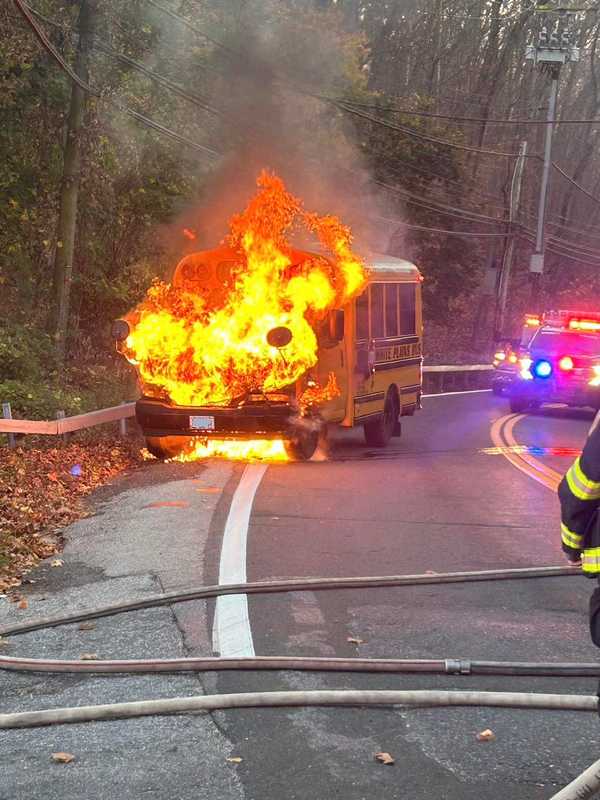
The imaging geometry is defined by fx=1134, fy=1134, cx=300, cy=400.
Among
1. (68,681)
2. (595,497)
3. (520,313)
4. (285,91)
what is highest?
(285,91)

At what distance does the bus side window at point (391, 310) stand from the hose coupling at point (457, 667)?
11.3m

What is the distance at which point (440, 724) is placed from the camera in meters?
4.82

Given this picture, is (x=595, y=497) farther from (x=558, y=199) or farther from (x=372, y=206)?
(x=558, y=199)

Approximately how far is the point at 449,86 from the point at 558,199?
13.3 m

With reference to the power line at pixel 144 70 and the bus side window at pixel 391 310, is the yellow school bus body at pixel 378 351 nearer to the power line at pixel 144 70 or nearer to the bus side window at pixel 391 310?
the bus side window at pixel 391 310

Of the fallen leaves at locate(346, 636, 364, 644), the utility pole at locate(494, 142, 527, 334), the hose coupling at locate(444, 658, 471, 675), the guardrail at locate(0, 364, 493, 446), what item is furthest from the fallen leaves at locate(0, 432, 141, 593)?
the utility pole at locate(494, 142, 527, 334)

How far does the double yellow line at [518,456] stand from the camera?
13.4 meters

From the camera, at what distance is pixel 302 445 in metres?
14.0

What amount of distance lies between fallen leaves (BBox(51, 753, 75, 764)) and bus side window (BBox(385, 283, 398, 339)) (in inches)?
489

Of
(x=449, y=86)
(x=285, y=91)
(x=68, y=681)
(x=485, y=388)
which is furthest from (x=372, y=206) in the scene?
(x=68, y=681)

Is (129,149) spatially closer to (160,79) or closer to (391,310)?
(160,79)

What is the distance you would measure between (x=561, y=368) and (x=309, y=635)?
17472mm

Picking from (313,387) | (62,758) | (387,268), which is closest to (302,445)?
(313,387)

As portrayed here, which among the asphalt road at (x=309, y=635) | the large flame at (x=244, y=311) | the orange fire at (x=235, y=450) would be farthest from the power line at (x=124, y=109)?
the asphalt road at (x=309, y=635)
